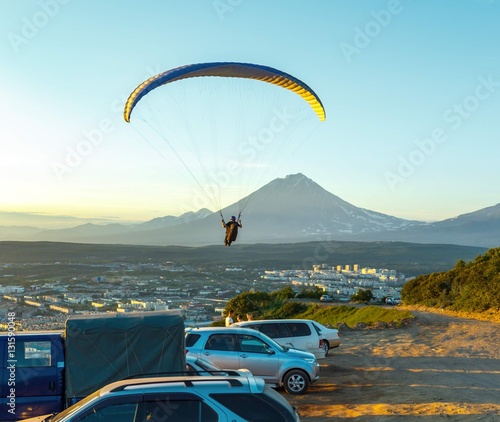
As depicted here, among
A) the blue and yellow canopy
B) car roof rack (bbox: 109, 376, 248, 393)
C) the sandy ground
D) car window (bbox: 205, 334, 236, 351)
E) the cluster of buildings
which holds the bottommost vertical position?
the cluster of buildings

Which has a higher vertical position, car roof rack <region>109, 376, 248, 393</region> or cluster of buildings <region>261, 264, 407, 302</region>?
car roof rack <region>109, 376, 248, 393</region>

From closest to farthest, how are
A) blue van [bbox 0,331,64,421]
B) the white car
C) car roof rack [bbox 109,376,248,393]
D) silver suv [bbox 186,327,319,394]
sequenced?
car roof rack [bbox 109,376,248,393] < blue van [bbox 0,331,64,421] < silver suv [bbox 186,327,319,394] < the white car

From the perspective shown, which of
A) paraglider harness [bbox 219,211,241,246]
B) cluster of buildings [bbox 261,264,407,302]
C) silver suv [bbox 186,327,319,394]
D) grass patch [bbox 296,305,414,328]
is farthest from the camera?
cluster of buildings [bbox 261,264,407,302]

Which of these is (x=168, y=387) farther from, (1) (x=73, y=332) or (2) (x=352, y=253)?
(2) (x=352, y=253)

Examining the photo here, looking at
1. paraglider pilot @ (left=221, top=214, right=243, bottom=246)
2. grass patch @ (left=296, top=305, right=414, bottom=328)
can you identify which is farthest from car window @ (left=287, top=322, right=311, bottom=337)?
grass patch @ (left=296, top=305, right=414, bottom=328)

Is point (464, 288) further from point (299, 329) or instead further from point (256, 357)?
point (256, 357)

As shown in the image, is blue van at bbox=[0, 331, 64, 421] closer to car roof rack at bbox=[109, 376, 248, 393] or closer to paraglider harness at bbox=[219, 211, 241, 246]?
car roof rack at bbox=[109, 376, 248, 393]

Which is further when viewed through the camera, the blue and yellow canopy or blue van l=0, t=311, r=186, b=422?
the blue and yellow canopy
